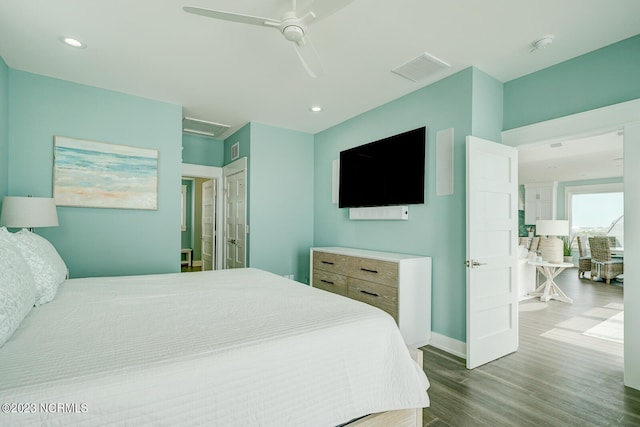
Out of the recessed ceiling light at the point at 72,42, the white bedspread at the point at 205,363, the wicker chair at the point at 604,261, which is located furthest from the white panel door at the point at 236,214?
the wicker chair at the point at 604,261

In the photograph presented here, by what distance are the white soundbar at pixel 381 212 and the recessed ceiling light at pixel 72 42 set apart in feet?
10.6

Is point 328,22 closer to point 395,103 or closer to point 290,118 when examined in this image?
point 395,103

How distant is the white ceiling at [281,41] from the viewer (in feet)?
6.88

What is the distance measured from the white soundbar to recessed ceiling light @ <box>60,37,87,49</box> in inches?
127

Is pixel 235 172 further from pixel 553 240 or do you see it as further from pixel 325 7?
pixel 553 240

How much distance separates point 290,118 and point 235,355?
12.3 ft

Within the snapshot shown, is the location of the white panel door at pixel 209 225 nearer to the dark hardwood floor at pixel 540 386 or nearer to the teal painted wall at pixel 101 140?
the teal painted wall at pixel 101 140

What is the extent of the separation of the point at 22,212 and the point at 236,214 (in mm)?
2647

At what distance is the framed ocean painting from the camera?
324cm

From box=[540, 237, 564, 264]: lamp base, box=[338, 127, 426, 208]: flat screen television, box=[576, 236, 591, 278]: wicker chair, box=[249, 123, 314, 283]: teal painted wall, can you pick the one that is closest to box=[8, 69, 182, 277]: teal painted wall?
box=[249, 123, 314, 283]: teal painted wall

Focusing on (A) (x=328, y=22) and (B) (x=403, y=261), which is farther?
(B) (x=403, y=261)

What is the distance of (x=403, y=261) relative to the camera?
9.53ft

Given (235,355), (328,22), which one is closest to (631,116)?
(328,22)

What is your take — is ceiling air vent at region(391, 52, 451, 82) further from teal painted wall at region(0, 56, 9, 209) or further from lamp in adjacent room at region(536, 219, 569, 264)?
lamp in adjacent room at region(536, 219, 569, 264)
